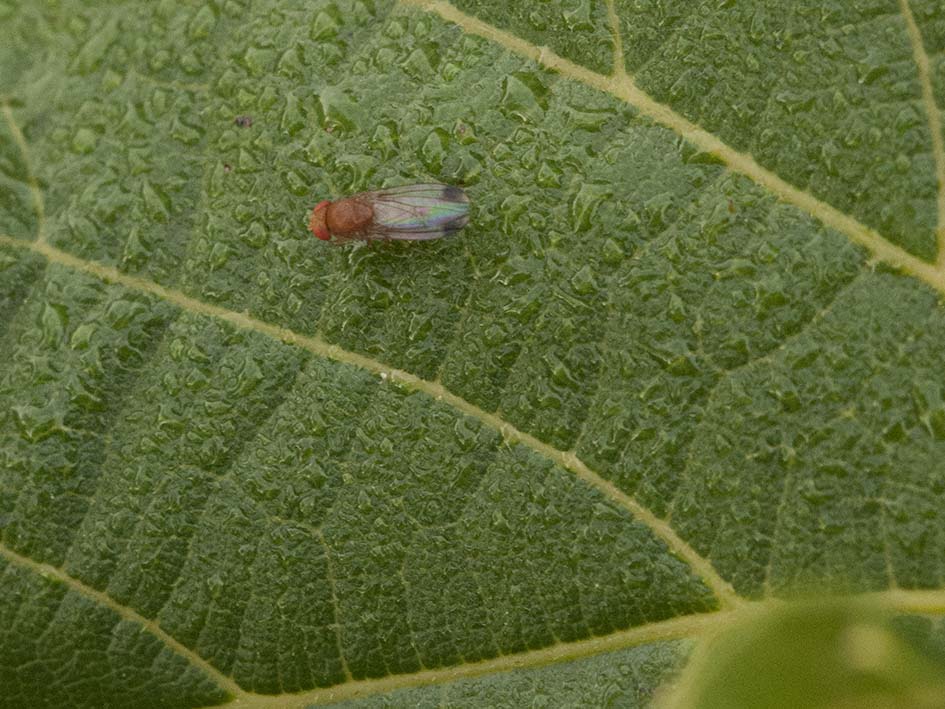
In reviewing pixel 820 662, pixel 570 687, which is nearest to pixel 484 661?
pixel 570 687

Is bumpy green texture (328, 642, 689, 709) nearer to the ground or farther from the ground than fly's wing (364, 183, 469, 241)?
nearer to the ground

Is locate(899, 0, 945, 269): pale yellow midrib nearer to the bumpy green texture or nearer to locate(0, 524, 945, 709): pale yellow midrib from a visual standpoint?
locate(0, 524, 945, 709): pale yellow midrib

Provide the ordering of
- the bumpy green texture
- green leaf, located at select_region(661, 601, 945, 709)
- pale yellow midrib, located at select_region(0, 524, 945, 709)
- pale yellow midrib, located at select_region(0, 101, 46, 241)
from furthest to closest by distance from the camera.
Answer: pale yellow midrib, located at select_region(0, 101, 46, 241), the bumpy green texture, pale yellow midrib, located at select_region(0, 524, 945, 709), green leaf, located at select_region(661, 601, 945, 709)

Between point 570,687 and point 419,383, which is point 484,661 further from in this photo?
point 419,383

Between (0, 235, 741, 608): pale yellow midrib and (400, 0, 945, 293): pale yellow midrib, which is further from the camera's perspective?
(0, 235, 741, 608): pale yellow midrib

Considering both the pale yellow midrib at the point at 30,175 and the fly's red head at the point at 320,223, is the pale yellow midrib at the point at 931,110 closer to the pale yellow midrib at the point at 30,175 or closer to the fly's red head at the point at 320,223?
the fly's red head at the point at 320,223

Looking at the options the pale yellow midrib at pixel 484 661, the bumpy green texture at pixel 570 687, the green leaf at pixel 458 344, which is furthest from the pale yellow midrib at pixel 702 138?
the bumpy green texture at pixel 570 687

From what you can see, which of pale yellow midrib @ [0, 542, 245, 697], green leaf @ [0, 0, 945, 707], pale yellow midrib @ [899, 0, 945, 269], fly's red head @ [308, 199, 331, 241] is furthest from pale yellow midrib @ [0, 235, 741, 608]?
pale yellow midrib @ [899, 0, 945, 269]
